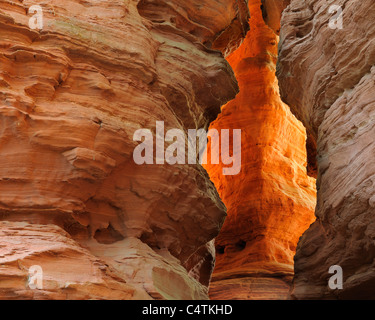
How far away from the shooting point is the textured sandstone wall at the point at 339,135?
738cm

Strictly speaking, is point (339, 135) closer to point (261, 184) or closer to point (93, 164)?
point (93, 164)

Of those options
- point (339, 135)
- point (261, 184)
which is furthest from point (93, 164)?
point (261, 184)

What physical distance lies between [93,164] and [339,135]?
3.92m

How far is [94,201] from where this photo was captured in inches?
289

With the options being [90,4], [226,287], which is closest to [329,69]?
A: [90,4]

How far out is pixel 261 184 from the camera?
14523mm

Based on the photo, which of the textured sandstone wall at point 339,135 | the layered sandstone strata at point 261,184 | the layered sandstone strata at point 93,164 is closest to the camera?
the layered sandstone strata at point 93,164

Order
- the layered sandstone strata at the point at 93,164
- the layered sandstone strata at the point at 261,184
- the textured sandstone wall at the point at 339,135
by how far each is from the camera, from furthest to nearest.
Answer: the layered sandstone strata at the point at 261,184
the textured sandstone wall at the point at 339,135
the layered sandstone strata at the point at 93,164

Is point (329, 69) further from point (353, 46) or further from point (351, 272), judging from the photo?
point (351, 272)

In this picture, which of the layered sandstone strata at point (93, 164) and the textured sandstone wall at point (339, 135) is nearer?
the layered sandstone strata at point (93, 164)

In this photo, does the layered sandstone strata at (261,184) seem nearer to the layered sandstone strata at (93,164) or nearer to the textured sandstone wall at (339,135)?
the textured sandstone wall at (339,135)

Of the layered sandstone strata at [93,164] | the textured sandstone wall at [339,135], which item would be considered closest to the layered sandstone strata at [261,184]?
the textured sandstone wall at [339,135]

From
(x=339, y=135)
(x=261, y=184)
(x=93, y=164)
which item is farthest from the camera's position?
(x=261, y=184)

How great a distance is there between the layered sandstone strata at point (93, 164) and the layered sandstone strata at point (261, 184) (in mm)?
4495
